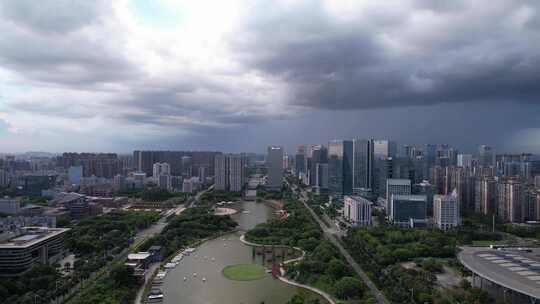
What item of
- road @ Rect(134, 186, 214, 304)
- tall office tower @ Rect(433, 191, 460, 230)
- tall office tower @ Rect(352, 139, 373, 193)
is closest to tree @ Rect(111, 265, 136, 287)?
road @ Rect(134, 186, 214, 304)

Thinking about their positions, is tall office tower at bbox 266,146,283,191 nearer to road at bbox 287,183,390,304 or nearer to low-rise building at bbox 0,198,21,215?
road at bbox 287,183,390,304

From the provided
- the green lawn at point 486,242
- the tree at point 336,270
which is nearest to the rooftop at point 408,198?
the green lawn at point 486,242

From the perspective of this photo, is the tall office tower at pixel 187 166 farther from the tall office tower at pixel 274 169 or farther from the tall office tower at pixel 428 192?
the tall office tower at pixel 428 192

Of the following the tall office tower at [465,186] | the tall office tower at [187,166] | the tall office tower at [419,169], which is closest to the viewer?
the tall office tower at [465,186]

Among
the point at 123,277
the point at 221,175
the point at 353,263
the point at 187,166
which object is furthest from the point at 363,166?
the point at 187,166

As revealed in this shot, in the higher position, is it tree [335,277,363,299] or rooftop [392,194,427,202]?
rooftop [392,194,427,202]

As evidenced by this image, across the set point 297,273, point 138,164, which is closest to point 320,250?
point 297,273
